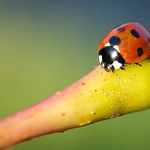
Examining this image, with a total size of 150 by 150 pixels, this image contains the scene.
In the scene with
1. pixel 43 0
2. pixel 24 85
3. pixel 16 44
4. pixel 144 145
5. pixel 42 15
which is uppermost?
pixel 43 0

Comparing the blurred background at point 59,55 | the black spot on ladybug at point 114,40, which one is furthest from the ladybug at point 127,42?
the blurred background at point 59,55

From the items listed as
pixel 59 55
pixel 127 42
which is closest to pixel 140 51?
pixel 127 42

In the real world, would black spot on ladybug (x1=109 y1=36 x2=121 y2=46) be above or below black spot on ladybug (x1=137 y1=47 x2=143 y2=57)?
above

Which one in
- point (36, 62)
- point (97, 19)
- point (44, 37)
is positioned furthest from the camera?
point (97, 19)

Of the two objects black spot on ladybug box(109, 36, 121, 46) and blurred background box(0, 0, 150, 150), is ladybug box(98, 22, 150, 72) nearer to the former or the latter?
black spot on ladybug box(109, 36, 121, 46)

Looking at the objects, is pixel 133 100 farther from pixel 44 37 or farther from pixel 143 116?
pixel 44 37

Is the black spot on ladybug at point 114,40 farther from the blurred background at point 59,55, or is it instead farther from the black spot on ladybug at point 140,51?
the blurred background at point 59,55

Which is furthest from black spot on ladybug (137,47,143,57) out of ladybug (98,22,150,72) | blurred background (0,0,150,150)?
blurred background (0,0,150,150)

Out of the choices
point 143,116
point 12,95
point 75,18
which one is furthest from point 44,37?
point 143,116
